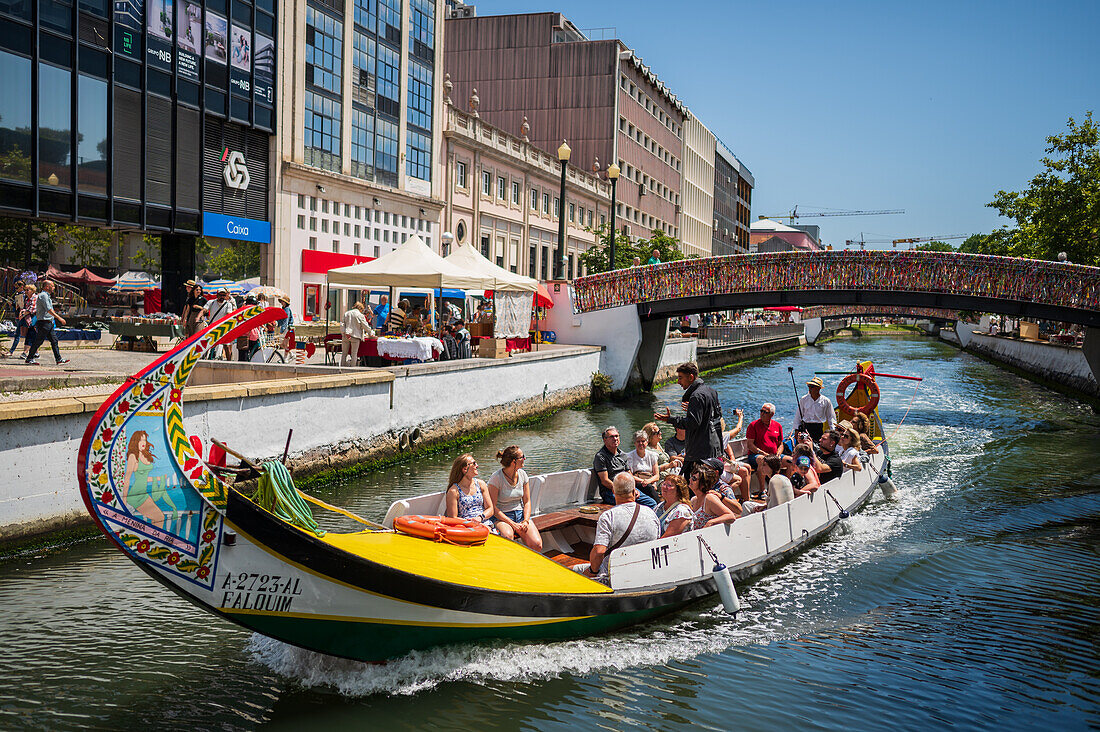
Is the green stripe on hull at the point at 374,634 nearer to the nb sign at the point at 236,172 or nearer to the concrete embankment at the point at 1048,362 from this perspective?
the nb sign at the point at 236,172

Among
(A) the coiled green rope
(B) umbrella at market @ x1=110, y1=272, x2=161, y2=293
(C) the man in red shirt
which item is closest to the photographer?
(A) the coiled green rope

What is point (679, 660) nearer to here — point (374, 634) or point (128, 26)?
point (374, 634)

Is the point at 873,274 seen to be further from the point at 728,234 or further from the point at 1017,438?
the point at 728,234

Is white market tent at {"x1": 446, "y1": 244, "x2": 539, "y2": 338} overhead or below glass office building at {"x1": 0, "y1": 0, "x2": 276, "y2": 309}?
below

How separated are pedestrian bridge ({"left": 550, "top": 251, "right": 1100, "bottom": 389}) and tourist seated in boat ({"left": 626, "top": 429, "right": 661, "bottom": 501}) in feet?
57.6

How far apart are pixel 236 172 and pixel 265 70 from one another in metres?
3.42

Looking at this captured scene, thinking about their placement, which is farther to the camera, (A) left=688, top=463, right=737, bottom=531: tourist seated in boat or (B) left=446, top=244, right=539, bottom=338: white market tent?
(B) left=446, top=244, right=539, bottom=338: white market tent

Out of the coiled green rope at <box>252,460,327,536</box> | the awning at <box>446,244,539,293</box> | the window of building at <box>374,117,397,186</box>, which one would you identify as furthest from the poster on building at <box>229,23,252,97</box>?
the coiled green rope at <box>252,460,327,536</box>

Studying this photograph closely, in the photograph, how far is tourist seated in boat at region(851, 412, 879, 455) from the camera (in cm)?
1567

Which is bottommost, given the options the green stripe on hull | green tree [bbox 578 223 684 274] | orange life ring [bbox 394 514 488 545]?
the green stripe on hull

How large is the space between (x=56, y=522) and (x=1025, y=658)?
9959mm

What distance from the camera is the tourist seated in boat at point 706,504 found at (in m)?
10.1

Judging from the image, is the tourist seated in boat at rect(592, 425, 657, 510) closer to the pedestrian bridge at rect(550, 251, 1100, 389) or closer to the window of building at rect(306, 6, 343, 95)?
the pedestrian bridge at rect(550, 251, 1100, 389)

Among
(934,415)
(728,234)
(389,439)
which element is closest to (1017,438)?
(934,415)
